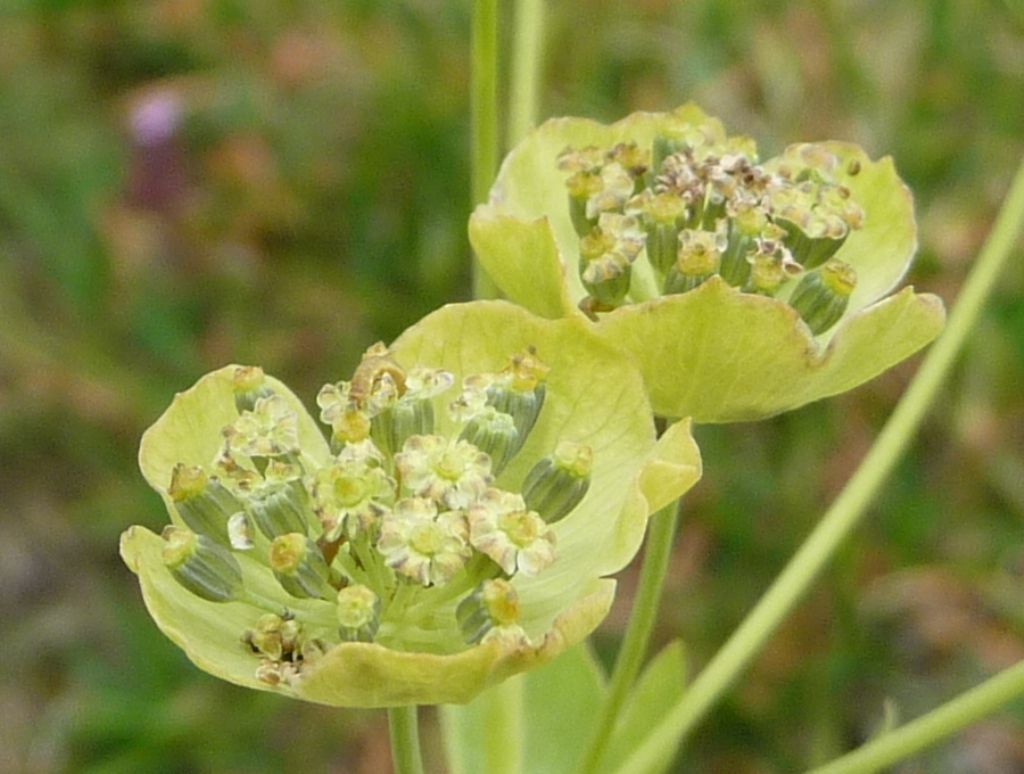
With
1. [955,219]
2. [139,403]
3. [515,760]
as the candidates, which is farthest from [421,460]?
[955,219]

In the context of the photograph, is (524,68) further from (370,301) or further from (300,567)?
(370,301)

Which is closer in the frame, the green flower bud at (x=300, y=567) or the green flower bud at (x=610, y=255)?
the green flower bud at (x=300, y=567)

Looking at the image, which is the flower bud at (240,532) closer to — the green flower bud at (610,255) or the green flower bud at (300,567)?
the green flower bud at (300,567)

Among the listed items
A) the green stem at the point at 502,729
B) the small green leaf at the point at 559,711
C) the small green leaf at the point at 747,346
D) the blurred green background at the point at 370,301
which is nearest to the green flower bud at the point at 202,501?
the small green leaf at the point at 747,346

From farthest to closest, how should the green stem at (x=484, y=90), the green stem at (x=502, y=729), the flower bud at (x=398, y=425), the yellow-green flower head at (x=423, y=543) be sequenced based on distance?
the green stem at (x=502, y=729), the green stem at (x=484, y=90), the flower bud at (x=398, y=425), the yellow-green flower head at (x=423, y=543)

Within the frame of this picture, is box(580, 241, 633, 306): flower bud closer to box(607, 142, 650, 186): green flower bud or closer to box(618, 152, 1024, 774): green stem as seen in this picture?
box(607, 142, 650, 186): green flower bud

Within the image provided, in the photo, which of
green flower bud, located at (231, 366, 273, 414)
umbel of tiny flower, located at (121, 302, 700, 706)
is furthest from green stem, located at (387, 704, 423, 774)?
green flower bud, located at (231, 366, 273, 414)
